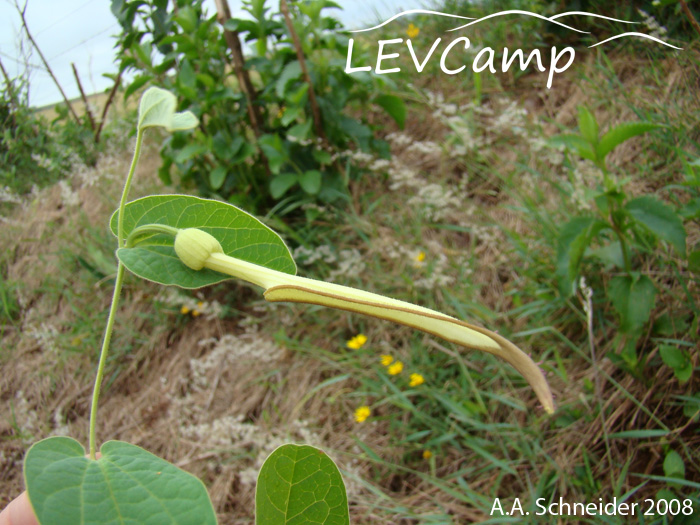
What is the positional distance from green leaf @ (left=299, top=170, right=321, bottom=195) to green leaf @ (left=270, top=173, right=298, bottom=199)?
0.03 meters

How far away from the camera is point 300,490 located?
0.26 m

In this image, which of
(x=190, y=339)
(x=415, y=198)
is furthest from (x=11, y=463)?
(x=415, y=198)

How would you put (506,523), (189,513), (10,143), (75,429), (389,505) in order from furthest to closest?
(75,429), (10,143), (389,505), (506,523), (189,513)

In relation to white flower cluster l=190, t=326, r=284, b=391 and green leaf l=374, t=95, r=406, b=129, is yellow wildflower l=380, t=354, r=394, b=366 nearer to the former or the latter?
white flower cluster l=190, t=326, r=284, b=391

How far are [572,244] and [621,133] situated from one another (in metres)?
0.22

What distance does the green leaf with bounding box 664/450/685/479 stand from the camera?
0.84 metres

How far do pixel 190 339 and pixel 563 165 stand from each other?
1248 millimetres

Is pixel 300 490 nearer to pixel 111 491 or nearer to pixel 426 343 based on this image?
pixel 111 491

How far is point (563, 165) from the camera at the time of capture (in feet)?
4.86

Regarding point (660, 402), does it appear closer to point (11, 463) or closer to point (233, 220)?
point (233, 220)

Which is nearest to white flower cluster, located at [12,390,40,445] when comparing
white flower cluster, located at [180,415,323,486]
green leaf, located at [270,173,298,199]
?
white flower cluster, located at [180,415,323,486]

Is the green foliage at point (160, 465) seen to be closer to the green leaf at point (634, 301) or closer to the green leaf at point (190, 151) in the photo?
the green leaf at point (634, 301)

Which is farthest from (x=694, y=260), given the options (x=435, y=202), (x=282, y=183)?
(x=282, y=183)

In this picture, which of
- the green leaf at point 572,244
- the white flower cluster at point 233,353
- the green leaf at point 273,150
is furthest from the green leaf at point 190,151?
the green leaf at point 572,244
